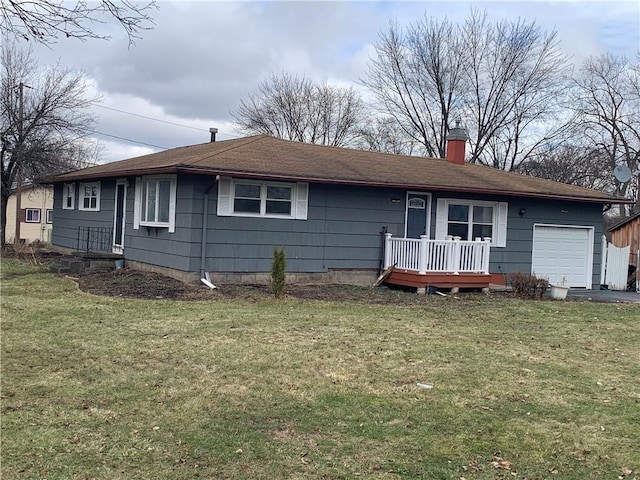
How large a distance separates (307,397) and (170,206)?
888cm

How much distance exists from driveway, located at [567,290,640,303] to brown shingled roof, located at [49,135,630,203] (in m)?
2.46

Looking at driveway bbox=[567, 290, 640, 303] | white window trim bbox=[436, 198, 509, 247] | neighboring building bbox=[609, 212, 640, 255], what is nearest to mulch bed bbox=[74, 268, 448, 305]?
white window trim bbox=[436, 198, 509, 247]

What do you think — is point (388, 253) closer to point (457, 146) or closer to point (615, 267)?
point (457, 146)

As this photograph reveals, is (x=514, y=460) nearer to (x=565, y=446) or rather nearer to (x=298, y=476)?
(x=565, y=446)

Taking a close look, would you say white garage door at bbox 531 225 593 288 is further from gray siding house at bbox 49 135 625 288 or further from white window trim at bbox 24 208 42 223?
white window trim at bbox 24 208 42 223

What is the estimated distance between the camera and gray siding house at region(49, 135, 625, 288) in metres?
13.1

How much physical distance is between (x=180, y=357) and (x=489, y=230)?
441 inches

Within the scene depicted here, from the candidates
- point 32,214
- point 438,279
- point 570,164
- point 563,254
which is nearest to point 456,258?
point 438,279

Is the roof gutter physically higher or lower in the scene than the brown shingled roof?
lower

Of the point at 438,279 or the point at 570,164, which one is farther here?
the point at 570,164

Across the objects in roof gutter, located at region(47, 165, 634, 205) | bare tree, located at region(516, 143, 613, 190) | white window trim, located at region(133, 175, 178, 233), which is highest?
bare tree, located at region(516, 143, 613, 190)

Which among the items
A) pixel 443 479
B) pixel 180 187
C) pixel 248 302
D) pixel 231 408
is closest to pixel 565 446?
pixel 443 479

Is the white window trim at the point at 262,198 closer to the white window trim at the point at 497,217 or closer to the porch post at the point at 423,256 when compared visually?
the porch post at the point at 423,256

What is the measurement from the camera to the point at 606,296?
1549 centimetres
